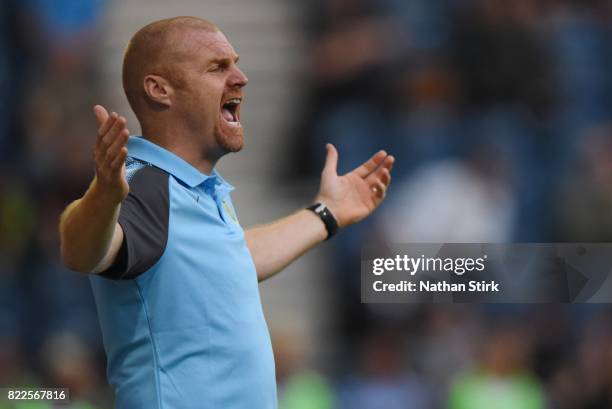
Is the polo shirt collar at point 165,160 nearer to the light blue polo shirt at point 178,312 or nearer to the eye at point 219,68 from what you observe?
Answer: the light blue polo shirt at point 178,312

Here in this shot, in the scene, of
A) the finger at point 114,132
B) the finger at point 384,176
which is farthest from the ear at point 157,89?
the finger at point 384,176

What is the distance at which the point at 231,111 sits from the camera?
2.72 metres

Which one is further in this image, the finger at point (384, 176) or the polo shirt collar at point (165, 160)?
the finger at point (384, 176)

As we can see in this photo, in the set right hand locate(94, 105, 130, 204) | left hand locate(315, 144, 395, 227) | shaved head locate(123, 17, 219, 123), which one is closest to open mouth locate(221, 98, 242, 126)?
shaved head locate(123, 17, 219, 123)

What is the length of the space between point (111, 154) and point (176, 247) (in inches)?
14.0

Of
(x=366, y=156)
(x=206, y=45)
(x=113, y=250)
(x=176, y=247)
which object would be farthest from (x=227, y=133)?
(x=366, y=156)

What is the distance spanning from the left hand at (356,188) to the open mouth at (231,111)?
1.50ft

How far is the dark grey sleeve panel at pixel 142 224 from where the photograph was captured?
2.30 metres

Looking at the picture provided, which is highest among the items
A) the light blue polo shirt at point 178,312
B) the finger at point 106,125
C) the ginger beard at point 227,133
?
the ginger beard at point 227,133

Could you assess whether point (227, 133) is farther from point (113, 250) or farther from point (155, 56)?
point (113, 250)

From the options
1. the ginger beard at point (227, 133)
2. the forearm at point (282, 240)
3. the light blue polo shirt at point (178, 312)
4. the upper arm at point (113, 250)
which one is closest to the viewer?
the upper arm at point (113, 250)

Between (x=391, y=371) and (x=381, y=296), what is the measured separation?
795mm

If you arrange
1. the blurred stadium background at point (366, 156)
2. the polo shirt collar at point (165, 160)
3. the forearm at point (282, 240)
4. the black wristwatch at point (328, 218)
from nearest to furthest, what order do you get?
the polo shirt collar at point (165, 160), the forearm at point (282, 240), the black wristwatch at point (328, 218), the blurred stadium background at point (366, 156)

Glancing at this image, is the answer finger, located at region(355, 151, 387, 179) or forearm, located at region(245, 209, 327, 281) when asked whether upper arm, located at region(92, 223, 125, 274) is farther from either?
finger, located at region(355, 151, 387, 179)
